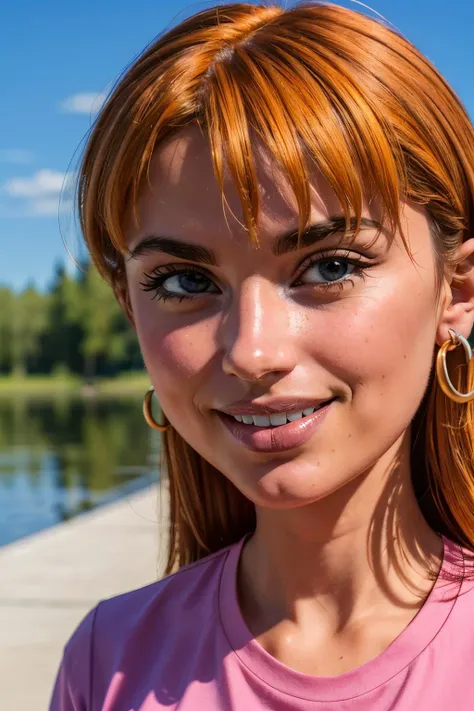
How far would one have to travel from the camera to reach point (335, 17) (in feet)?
5.25

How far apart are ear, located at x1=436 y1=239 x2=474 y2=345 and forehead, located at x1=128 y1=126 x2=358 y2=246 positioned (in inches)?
11.9

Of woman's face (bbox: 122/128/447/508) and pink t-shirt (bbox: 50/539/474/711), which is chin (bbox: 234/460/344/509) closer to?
woman's face (bbox: 122/128/447/508)

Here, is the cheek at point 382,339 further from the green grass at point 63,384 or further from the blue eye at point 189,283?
the green grass at point 63,384

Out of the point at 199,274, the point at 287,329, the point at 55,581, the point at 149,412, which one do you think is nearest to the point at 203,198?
the point at 199,274

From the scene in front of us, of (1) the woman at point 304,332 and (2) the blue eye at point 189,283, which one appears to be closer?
(1) the woman at point 304,332

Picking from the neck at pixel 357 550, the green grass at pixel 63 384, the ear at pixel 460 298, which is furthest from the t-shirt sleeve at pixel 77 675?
the green grass at pixel 63 384

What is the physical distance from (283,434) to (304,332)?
0.54 feet

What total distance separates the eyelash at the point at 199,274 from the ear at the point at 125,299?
20 centimetres

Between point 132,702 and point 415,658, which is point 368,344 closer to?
point 415,658

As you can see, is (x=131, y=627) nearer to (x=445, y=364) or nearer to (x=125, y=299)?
(x=125, y=299)

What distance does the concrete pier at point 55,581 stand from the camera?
480 centimetres

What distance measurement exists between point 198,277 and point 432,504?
2.09 feet

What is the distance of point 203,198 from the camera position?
155 centimetres

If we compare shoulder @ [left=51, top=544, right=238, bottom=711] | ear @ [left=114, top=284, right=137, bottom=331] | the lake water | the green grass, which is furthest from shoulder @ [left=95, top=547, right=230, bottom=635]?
the green grass
